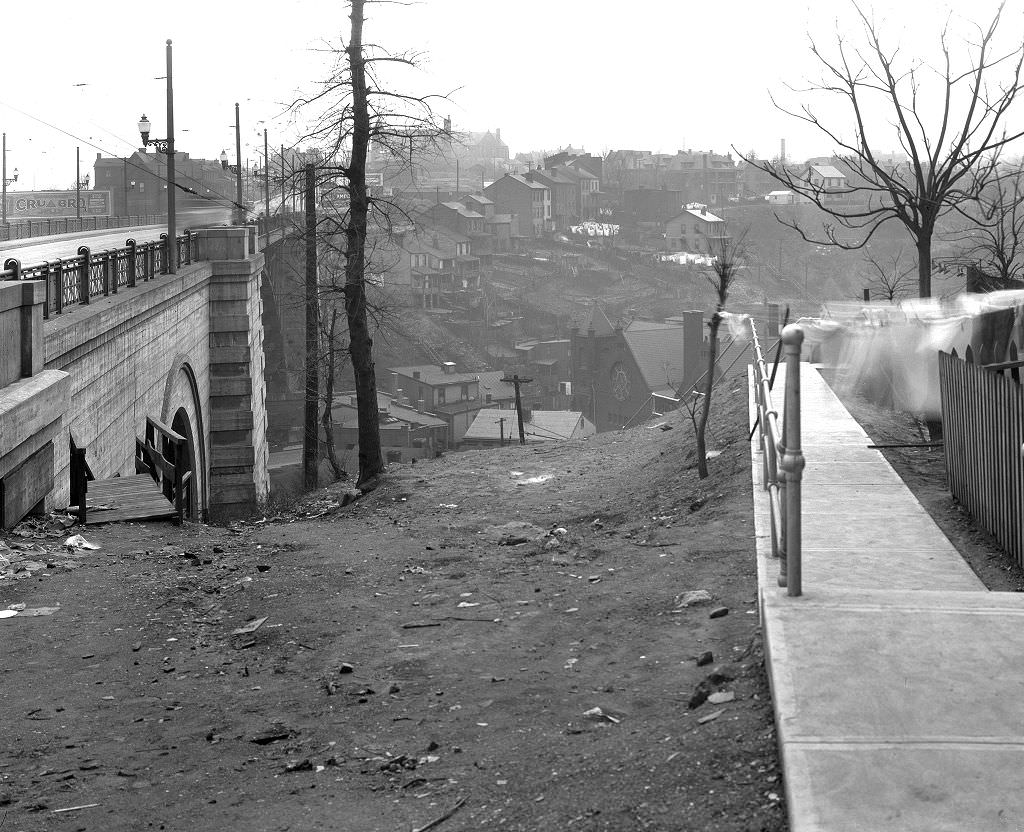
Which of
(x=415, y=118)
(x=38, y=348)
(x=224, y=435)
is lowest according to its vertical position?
(x=224, y=435)

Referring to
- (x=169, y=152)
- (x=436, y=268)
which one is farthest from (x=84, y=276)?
(x=436, y=268)

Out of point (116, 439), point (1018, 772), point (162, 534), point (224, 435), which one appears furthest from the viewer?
point (224, 435)

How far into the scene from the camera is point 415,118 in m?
18.5

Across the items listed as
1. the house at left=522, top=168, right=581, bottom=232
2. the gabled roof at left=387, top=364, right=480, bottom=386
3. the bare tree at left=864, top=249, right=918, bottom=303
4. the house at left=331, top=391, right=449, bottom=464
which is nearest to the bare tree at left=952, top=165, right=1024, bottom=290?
the bare tree at left=864, top=249, right=918, bottom=303

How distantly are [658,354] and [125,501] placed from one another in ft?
177

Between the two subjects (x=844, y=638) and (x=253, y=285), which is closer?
(x=844, y=638)

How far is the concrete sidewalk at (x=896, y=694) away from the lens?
10.5 ft

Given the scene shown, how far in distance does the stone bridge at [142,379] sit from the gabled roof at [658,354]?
32.9 meters

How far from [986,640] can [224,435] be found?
28801 mm

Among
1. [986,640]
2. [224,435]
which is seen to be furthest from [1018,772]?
[224,435]

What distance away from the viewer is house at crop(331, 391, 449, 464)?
54550mm

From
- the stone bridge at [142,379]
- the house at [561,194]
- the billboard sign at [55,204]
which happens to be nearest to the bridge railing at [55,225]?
the stone bridge at [142,379]

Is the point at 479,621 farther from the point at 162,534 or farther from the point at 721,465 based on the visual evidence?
the point at 162,534

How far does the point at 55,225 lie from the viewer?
44188 millimetres
